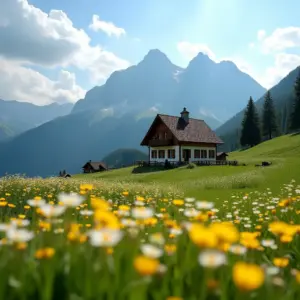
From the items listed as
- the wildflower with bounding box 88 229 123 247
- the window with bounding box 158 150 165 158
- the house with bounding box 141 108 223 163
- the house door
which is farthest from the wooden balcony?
the wildflower with bounding box 88 229 123 247

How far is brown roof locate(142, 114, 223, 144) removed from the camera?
170ft

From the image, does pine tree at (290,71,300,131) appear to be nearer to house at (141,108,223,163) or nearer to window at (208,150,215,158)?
house at (141,108,223,163)

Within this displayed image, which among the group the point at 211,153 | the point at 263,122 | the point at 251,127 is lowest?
the point at 211,153

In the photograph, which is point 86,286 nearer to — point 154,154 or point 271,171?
point 271,171

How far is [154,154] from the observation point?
5662cm

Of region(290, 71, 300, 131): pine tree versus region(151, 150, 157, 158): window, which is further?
region(290, 71, 300, 131): pine tree

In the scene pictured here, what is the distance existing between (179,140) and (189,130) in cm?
480

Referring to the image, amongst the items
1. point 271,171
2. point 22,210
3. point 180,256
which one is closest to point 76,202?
point 180,256

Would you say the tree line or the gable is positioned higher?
the tree line

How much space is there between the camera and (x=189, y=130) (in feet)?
178

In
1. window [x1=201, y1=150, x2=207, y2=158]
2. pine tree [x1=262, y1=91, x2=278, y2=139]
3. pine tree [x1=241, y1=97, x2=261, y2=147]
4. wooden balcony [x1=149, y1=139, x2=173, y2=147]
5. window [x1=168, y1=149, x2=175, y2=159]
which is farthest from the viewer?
pine tree [x1=262, y1=91, x2=278, y2=139]

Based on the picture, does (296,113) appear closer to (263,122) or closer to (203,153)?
(263,122)

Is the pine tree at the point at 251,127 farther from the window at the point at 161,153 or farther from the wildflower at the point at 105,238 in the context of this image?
the wildflower at the point at 105,238

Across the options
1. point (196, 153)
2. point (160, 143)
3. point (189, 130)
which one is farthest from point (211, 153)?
point (160, 143)
